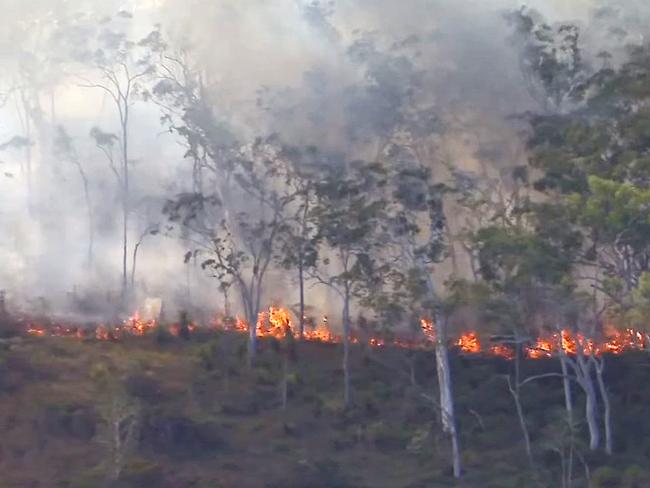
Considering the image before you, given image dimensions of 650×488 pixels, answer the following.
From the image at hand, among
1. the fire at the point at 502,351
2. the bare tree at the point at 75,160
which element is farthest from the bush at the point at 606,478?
the bare tree at the point at 75,160

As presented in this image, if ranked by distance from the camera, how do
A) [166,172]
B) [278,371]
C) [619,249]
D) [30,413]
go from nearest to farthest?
1. [619,249]
2. [30,413]
3. [278,371]
4. [166,172]

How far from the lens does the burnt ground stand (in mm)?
25297

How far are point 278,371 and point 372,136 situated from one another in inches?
379

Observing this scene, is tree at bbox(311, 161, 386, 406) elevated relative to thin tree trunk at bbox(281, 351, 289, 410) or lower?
elevated

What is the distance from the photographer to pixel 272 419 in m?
29.1

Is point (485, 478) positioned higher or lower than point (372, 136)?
lower

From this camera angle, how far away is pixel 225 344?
33625mm

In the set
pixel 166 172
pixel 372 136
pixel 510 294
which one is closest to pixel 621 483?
pixel 510 294

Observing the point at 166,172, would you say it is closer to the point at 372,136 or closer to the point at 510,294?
the point at 372,136

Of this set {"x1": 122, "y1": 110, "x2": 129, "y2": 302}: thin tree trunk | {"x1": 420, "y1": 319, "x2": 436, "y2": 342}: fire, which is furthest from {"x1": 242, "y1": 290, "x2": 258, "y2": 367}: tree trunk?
{"x1": 122, "y1": 110, "x2": 129, "y2": 302}: thin tree trunk

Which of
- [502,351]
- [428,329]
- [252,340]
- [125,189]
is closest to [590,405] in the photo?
[428,329]

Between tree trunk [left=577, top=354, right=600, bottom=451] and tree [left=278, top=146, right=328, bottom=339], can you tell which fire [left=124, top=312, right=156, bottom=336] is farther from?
tree trunk [left=577, top=354, right=600, bottom=451]

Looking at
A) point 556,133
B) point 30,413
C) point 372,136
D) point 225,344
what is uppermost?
point 372,136

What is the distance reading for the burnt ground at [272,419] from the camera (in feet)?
83.0
